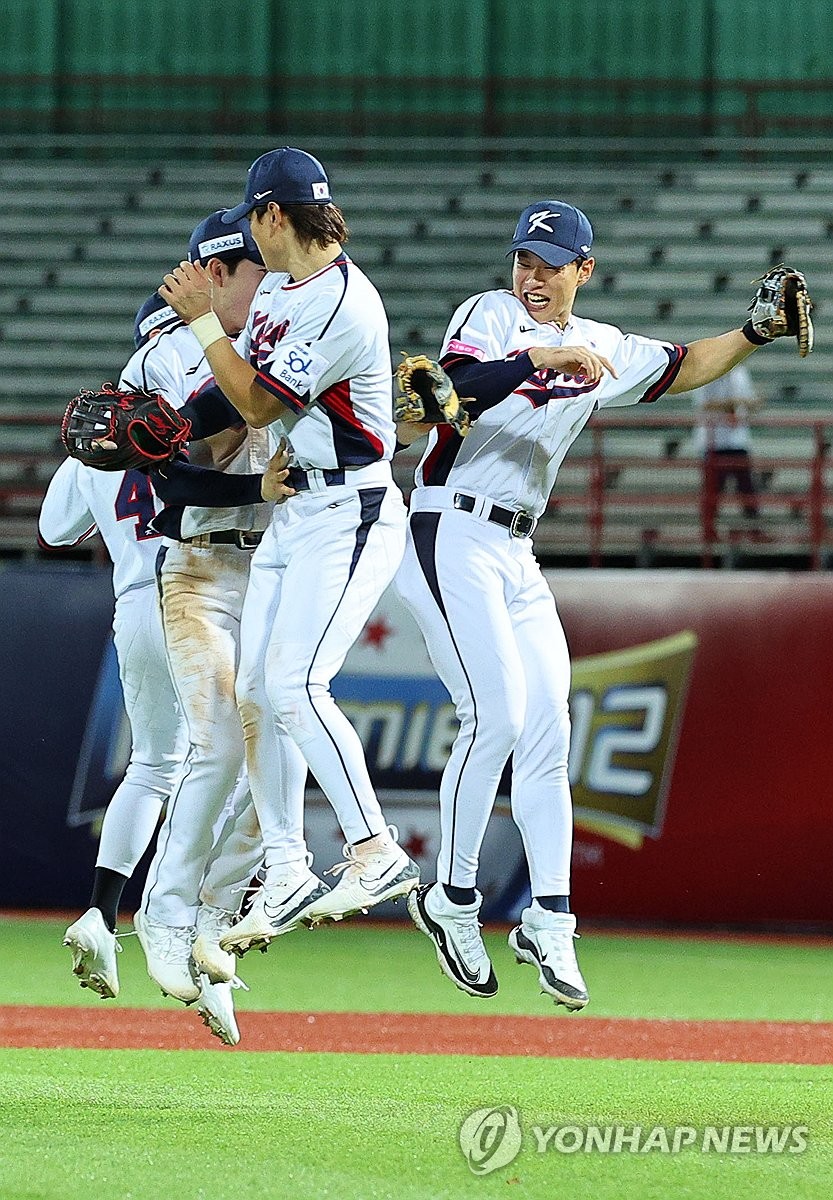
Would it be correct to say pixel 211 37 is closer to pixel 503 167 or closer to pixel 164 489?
pixel 503 167

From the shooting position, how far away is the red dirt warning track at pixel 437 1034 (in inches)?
277

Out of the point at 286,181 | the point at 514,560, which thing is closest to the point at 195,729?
the point at 514,560

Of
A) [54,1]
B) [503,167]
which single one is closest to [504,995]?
[503,167]

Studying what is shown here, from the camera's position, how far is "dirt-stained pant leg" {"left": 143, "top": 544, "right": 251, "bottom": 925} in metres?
5.21

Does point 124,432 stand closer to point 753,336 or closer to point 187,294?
point 187,294

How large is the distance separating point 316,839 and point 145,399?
6178 mm

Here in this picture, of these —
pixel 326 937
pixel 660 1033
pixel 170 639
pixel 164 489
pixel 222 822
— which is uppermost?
pixel 164 489

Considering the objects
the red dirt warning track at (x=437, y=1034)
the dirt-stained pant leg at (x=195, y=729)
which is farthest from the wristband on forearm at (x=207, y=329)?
the red dirt warning track at (x=437, y=1034)

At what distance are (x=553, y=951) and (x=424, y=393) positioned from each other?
158 cm

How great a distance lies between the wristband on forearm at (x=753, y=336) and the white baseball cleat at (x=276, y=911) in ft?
6.60

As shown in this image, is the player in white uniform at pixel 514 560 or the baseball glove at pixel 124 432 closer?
the baseball glove at pixel 124 432

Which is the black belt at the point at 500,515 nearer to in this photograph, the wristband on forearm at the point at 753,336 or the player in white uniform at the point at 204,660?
the player in white uniform at the point at 204,660

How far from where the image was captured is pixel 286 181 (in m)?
4.80

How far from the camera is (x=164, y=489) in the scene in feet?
16.8
